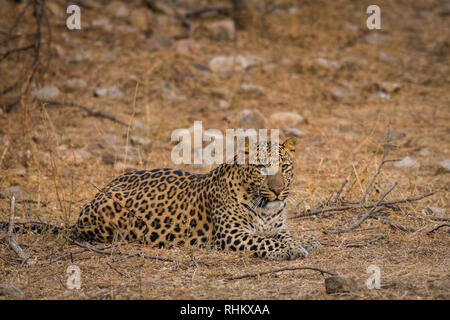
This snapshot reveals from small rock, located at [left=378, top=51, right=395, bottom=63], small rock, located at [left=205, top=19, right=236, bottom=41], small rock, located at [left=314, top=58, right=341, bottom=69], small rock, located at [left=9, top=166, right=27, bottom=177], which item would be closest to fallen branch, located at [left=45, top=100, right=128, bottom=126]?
small rock, located at [left=9, top=166, right=27, bottom=177]

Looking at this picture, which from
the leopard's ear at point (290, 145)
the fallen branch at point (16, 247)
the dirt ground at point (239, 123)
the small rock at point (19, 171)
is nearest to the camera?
the dirt ground at point (239, 123)

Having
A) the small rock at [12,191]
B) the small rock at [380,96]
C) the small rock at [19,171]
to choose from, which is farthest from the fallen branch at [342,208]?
the small rock at [380,96]

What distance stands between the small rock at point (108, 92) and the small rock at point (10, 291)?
26.0ft

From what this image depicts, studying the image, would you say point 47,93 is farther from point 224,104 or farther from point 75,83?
point 224,104

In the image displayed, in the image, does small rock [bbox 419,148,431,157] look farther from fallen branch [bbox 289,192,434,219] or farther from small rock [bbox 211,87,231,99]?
small rock [bbox 211,87,231,99]

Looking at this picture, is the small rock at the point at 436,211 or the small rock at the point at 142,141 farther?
the small rock at the point at 142,141

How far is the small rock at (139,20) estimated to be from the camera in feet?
48.4

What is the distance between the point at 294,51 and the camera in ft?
47.8

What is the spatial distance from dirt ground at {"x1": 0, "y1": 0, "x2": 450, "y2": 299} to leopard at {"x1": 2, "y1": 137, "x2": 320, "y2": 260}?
216 mm

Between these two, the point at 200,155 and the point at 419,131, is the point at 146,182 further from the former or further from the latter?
the point at 419,131

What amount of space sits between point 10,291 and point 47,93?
7.67m

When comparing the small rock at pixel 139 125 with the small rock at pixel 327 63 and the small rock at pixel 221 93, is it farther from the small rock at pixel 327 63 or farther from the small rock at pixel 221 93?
the small rock at pixel 327 63

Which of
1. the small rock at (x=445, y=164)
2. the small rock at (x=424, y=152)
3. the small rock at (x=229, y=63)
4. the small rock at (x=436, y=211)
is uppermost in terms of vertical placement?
the small rock at (x=229, y=63)
